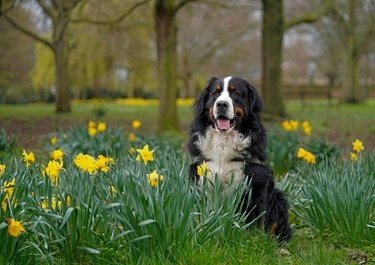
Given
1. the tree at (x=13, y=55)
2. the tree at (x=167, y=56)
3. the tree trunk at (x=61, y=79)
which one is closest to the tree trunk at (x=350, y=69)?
the tree trunk at (x=61, y=79)

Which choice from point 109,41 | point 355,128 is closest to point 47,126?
point 355,128

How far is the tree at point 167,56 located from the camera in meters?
11.6

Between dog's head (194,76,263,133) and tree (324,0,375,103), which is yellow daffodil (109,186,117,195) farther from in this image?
tree (324,0,375,103)

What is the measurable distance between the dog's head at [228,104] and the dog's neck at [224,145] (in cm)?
6

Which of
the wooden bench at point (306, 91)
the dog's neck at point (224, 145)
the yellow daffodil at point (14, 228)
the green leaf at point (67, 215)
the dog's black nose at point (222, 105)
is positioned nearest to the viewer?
the yellow daffodil at point (14, 228)

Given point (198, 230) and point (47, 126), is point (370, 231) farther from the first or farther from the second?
point (47, 126)

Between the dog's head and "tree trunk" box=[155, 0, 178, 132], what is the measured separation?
758cm

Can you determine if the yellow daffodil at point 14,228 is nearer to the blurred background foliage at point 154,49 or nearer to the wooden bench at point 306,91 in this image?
the blurred background foliage at point 154,49

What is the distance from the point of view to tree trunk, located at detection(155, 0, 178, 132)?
11617 millimetres

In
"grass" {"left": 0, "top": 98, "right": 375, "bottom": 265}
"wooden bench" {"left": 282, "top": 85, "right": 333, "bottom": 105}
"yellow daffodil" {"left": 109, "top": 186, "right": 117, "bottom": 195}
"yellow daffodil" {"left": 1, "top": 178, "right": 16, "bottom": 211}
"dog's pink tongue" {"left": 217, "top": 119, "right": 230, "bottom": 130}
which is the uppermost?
"wooden bench" {"left": 282, "top": 85, "right": 333, "bottom": 105}

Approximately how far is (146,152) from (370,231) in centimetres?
177

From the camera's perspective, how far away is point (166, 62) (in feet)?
38.6

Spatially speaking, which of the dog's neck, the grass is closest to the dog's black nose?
the dog's neck

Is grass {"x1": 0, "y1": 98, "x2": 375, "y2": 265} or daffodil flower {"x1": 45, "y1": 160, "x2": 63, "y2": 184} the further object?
daffodil flower {"x1": 45, "y1": 160, "x2": 63, "y2": 184}
